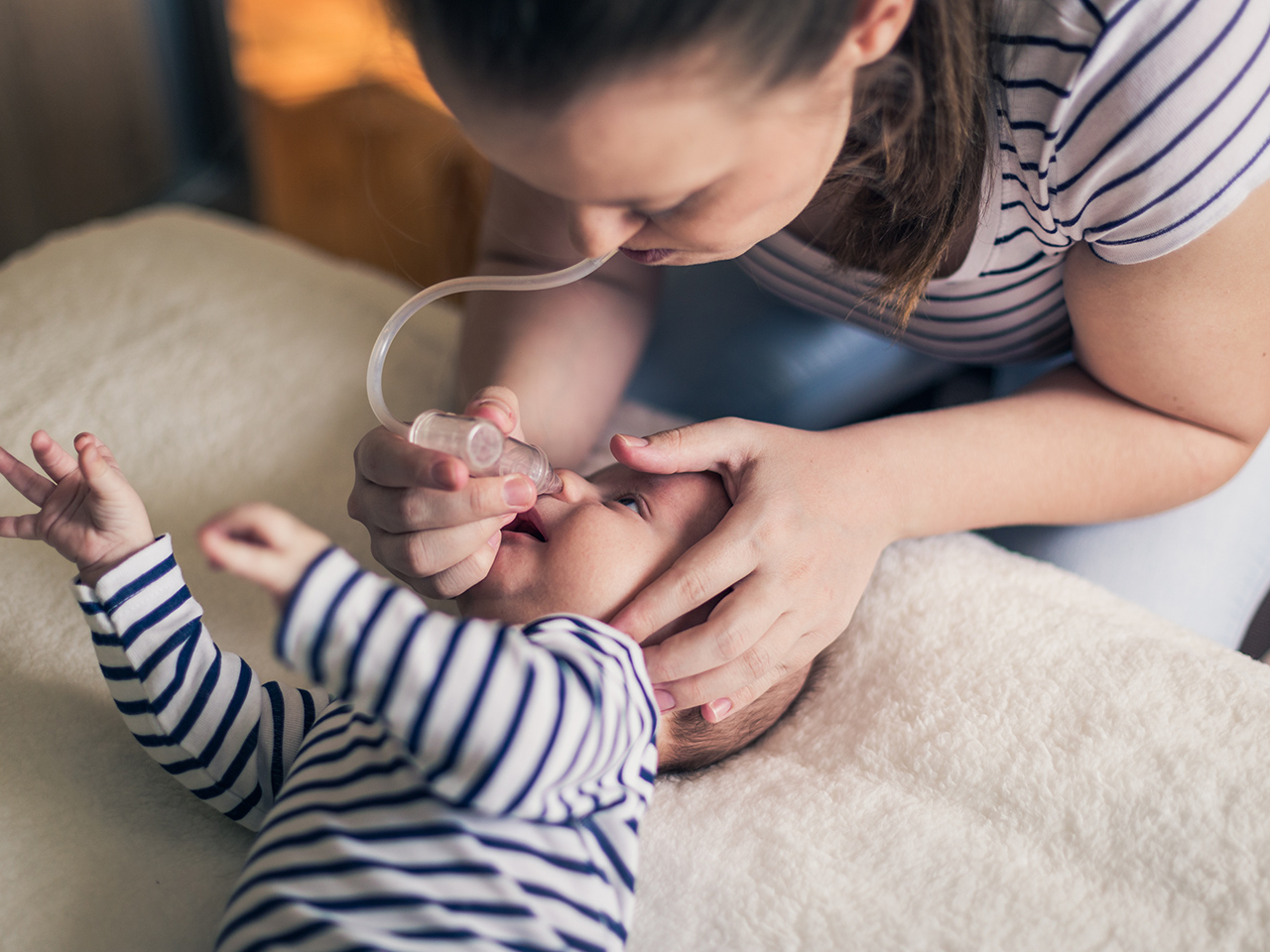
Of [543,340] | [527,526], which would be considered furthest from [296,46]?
[527,526]

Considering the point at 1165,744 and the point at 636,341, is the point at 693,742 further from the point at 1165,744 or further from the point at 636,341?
the point at 636,341

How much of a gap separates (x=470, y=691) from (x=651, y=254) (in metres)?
0.32

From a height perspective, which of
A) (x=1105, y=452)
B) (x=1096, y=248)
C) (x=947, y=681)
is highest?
(x=1096, y=248)

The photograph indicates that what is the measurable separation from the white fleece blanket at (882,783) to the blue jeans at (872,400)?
0.10 meters

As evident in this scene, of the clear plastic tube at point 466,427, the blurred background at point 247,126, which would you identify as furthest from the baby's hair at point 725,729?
the blurred background at point 247,126

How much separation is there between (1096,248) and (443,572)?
1.81 ft

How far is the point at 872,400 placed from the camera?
1.15m

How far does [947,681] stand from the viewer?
805mm

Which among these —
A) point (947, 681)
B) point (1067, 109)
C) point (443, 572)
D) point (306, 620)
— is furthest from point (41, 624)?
point (1067, 109)

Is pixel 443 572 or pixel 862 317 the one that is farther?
pixel 862 317

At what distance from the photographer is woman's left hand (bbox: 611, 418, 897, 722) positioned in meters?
0.69

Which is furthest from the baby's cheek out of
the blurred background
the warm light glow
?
the warm light glow

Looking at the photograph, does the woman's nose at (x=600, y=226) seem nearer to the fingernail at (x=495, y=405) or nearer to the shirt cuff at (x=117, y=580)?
the fingernail at (x=495, y=405)

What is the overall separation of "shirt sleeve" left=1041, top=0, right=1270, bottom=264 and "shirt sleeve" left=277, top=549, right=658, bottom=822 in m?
0.47
